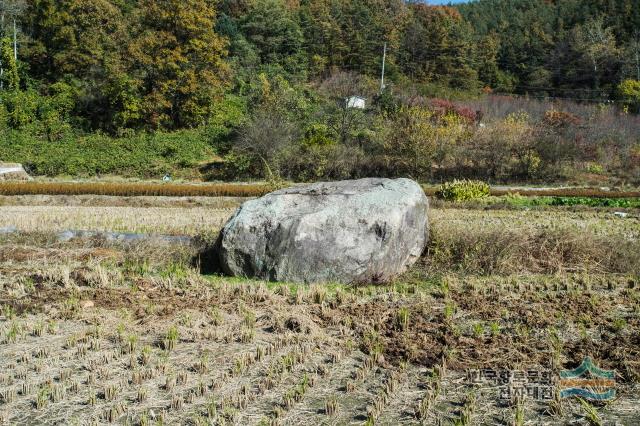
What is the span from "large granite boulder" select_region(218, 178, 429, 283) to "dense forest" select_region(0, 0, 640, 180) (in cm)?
829

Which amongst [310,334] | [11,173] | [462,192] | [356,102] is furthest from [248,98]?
[310,334]

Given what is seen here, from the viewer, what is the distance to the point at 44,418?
452 cm

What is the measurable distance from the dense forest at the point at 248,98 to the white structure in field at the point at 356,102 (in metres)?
0.83

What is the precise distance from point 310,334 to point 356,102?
36209mm

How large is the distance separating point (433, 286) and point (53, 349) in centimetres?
534

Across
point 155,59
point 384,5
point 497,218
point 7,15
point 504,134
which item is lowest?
point 497,218

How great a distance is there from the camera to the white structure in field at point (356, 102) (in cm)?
3814

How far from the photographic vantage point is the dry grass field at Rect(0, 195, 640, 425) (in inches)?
186

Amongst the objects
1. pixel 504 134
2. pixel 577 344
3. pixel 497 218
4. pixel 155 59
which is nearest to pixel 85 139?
pixel 155 59

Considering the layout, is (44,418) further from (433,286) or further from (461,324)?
(433,286)

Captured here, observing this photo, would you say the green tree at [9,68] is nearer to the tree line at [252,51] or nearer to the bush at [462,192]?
the tree line at [252,51]

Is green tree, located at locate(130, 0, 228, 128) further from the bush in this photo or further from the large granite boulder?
the large granite boulder

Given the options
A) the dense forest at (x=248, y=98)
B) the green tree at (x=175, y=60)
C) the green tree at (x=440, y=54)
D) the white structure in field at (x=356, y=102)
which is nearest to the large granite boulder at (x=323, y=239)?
the dense forest at (x=248, y=98)

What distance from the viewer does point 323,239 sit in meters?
8.50
